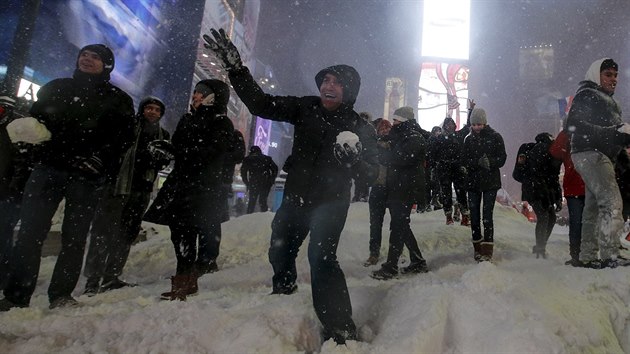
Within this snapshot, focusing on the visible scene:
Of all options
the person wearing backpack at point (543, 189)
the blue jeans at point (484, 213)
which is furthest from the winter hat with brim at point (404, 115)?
the person wearing backpack at point (543, 189)

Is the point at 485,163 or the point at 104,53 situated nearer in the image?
the point at 104,53

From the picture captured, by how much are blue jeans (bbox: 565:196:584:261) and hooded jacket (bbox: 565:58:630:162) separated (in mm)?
837

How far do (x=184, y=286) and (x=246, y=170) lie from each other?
6.33 meters

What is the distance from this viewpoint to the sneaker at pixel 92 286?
3487mm

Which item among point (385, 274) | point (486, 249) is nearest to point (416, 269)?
point (385, 274)

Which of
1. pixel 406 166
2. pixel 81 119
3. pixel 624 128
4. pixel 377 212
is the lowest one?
pixel 377 212

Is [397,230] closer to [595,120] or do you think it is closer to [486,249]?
[486,249]

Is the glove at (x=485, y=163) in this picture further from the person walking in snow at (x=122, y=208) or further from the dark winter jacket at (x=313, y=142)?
the person walking in snow at (x=122, y=208)

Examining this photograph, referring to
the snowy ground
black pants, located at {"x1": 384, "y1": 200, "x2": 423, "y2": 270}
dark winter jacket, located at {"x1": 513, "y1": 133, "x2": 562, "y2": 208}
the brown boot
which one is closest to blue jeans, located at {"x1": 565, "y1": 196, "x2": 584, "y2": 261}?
dark winter jacket, located at {"x1": 513, "y1": 133, "x2": 562, "y2": 208}

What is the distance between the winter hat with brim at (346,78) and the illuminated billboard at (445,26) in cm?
6256

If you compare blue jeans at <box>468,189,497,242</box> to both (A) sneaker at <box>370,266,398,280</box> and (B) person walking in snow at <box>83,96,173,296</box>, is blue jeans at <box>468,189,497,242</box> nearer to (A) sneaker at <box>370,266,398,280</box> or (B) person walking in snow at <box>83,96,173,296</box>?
(A) sneaker at <box>370,266,398,280</box>

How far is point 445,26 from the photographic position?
60.5 m

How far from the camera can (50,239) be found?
5266mm

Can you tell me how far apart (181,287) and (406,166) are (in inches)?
111
